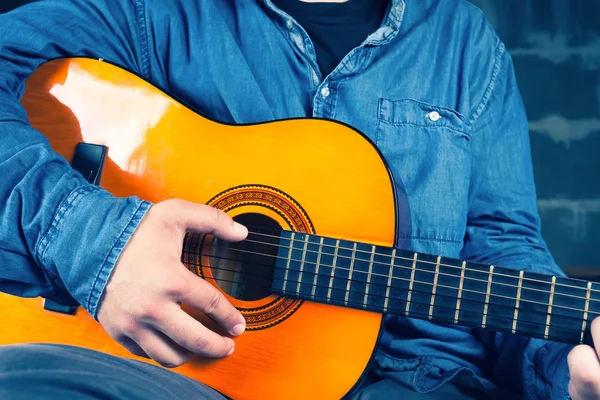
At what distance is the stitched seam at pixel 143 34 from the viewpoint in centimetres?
124

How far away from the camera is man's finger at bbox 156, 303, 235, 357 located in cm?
85

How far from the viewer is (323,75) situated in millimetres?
1228

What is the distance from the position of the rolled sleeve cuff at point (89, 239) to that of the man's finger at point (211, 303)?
0.35 feet

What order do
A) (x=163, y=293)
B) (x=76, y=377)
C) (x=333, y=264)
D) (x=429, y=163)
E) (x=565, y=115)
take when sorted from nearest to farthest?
(x=76, y=377) → (x=163, y=293) → (x=333, y=264) → (x=429, y=163) → (x=565, y=115)

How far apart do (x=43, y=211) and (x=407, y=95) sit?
705mm

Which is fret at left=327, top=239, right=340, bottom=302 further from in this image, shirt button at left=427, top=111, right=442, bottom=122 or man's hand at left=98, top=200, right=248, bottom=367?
shirt button at left=427, top=111, right=442, bottom=122

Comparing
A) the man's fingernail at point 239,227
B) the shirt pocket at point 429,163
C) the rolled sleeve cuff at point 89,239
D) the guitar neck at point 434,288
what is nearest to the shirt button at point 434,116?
the shirt pocket at point 429,163

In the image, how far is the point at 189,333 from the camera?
867 mm

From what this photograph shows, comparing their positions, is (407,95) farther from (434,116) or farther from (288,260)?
(288,260)

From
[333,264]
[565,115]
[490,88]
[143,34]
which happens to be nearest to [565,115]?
[565,115]

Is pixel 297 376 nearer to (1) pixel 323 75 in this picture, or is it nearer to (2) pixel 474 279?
(2) pixel 474 279

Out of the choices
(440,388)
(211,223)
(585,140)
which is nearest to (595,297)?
(440,388)

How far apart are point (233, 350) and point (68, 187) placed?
352 mm

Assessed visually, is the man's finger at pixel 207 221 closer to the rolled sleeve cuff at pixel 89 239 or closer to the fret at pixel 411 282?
the rolled sleeve cuff at pixel 89 239
